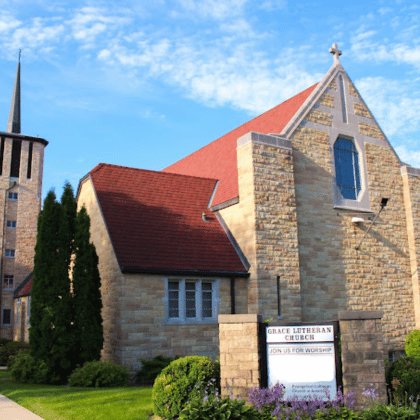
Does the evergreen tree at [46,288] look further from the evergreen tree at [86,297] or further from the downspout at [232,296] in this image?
the downspout at [232,296]

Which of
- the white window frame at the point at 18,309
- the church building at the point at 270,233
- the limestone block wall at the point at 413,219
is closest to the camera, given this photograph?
the church building at the point at 270,233

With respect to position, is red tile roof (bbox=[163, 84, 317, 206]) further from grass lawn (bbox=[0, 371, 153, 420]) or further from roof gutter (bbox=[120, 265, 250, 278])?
grass lawn (bbox=[0, 371, 153, 420])

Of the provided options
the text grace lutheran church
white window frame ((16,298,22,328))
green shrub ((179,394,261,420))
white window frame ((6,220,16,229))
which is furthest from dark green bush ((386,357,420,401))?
white window frame ((6,220,16,229))

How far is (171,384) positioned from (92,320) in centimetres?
587

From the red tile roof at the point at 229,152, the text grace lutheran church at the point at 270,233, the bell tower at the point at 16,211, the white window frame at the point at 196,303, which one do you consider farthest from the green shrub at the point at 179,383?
the bell tower at the point at 16,211

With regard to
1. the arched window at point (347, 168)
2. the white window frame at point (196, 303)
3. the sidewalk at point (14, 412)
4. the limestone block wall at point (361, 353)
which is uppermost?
the arched window at point (347, 168)

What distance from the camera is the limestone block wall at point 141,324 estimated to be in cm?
1376

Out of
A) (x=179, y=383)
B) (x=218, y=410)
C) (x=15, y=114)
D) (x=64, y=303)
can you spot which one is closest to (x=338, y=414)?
(x=218, y=410)

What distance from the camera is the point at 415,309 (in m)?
19.3

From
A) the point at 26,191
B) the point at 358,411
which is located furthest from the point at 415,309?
the point at 26,191

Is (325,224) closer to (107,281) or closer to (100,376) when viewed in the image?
(107,281)

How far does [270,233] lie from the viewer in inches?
627

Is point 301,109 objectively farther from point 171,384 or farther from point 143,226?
point 171,384

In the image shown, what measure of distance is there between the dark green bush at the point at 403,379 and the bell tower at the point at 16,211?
26.3 m
